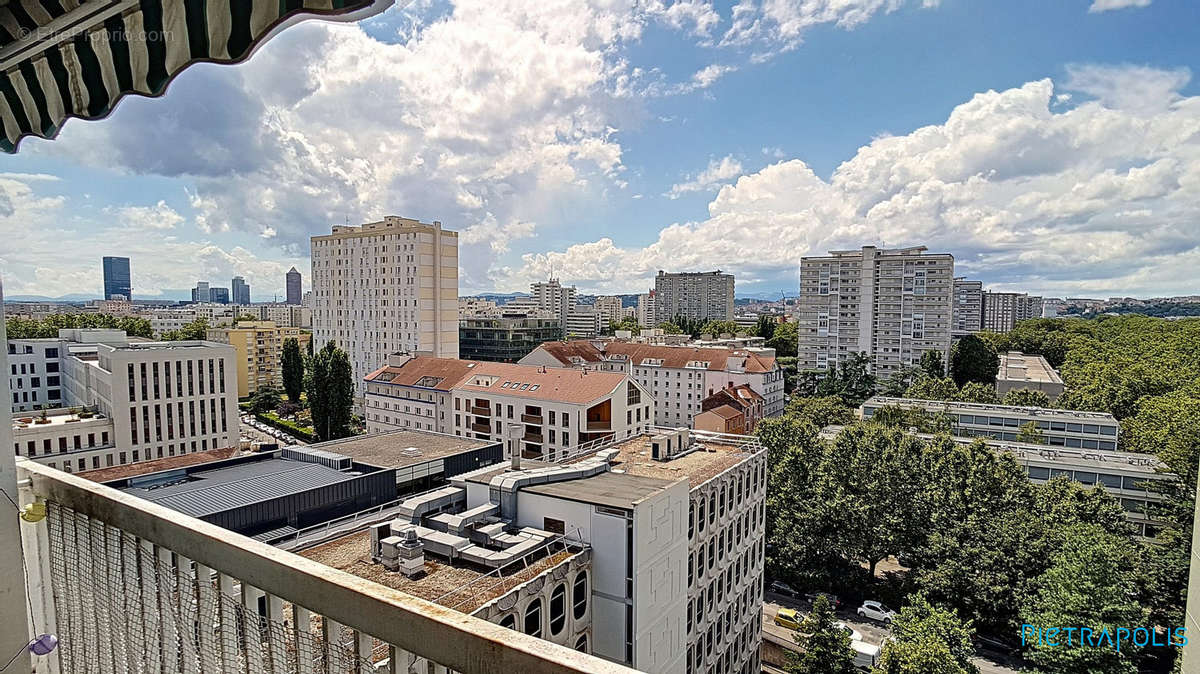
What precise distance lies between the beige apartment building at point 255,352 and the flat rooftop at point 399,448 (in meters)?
26.6

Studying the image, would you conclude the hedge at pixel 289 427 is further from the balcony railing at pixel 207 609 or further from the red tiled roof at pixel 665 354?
the balcony railing at pixel 207 609

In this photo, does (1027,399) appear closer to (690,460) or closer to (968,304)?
(690,460)

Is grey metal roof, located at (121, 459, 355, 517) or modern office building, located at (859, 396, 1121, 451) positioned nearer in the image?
grey metal roof, located at (121, 459, 355, 517)

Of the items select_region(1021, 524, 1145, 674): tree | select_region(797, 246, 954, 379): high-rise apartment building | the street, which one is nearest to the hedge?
the street

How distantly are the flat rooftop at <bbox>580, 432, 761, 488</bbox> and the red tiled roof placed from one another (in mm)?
16654

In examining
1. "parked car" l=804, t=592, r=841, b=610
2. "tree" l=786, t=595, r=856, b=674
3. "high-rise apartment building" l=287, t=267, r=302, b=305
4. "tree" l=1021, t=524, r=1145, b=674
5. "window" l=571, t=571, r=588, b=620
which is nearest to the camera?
"window" l=571, t=571, r=588, b=620

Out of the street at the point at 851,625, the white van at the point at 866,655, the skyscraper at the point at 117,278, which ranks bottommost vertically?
the street at the point at 851,625

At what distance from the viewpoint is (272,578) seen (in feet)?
3.72

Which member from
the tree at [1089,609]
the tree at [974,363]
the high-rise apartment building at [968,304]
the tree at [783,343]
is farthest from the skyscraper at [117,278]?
the high-rise apartment building at [968,304]

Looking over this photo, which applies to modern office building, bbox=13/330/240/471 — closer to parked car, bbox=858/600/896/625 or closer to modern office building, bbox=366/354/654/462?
modern office building, bbox=366/354/654/462

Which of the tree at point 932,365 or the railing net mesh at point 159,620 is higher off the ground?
the railing net mesh at point 159,620

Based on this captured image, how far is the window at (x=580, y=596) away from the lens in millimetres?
7336

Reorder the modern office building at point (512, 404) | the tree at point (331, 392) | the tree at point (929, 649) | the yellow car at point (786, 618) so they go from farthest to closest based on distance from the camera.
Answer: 1. the tree at point (331, 392)
2. the modern office building at point (512, 404)
3. the yellow car at point (786, 618)
4. the tree at point (929, 649)

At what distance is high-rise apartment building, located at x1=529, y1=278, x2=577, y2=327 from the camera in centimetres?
8277
